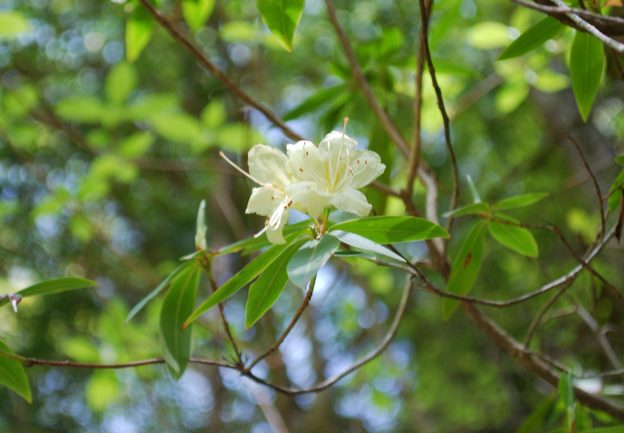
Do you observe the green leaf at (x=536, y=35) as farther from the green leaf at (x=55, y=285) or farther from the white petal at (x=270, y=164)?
the green leaf at (x=55, y=285)

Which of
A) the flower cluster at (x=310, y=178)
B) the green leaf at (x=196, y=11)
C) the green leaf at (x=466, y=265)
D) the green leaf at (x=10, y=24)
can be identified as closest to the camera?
the flower cluster at (x=310, y=178)

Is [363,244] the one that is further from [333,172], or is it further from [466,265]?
[466,265]

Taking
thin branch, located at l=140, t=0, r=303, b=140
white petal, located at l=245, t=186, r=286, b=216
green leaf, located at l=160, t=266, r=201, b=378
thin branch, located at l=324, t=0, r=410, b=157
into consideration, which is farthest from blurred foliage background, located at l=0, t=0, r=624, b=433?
white petal, located at l=245, t=186, r=286, b=216

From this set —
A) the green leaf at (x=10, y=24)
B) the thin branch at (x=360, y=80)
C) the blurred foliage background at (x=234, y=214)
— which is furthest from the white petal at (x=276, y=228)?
the blurred foliage background at (x=234, y=214)

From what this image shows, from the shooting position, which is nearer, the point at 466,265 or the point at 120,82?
the point at 466,265

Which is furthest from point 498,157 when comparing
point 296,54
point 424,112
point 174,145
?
point 174,145

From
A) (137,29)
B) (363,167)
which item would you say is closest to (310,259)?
(363,167)

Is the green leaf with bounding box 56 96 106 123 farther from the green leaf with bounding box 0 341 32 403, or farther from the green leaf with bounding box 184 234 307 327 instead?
the green leaf with bounding box 184 234 307 327
